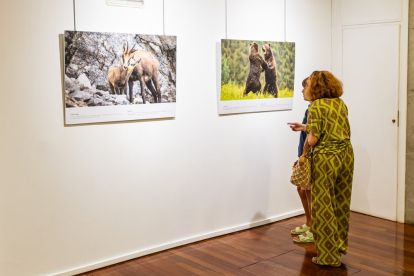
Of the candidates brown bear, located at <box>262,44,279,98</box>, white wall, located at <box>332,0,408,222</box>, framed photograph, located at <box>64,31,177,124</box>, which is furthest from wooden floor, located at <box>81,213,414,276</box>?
brown bear, located at <box>262,44,279,98</box>

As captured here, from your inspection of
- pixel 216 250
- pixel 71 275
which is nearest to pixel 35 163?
pixel 71 275

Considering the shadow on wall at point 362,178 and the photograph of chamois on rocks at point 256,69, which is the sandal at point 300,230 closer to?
the shadow on wall at point 362,178

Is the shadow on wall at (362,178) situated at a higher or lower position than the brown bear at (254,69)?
lower

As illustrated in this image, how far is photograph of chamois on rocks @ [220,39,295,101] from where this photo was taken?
18.6 feet

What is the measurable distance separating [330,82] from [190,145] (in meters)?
1.58

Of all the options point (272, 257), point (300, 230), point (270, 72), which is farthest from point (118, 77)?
point (300, 230)

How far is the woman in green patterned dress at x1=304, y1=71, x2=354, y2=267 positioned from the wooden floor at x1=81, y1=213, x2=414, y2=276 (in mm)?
264

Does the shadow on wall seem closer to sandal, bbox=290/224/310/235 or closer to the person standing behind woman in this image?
the person standing behind woman

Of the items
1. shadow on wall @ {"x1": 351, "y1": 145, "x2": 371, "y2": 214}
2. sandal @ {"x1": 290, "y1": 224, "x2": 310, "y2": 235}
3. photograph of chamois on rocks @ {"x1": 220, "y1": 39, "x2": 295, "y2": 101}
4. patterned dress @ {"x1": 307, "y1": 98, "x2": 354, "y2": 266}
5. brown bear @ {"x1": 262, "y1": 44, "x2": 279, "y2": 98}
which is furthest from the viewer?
shadow on wall @ {"x1": 351, "y1": 145, "x2": 371, "y2": 214}

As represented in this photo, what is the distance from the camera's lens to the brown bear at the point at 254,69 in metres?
5.85

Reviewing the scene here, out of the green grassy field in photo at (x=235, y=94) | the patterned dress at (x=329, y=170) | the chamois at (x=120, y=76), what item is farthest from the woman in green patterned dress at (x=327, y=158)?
the chamois at (x=120, y=76)

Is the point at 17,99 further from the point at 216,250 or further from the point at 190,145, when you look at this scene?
the point at 216,250

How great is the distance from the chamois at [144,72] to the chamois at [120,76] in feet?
0.10

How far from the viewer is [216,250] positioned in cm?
536
